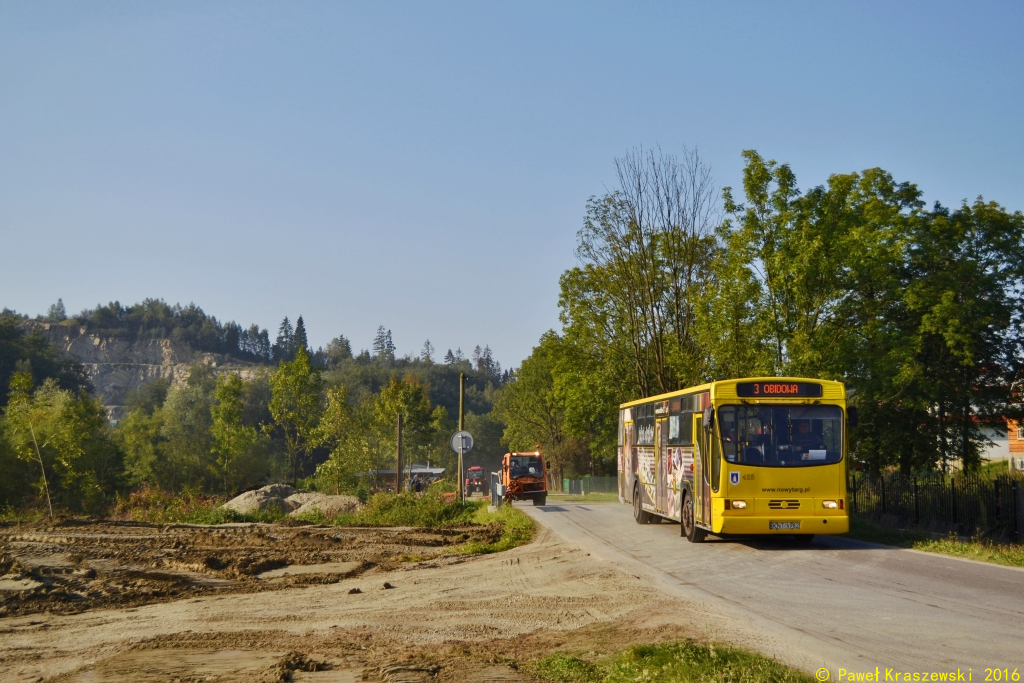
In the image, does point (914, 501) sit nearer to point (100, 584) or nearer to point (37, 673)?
point (100, 584)

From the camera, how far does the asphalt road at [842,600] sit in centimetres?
845

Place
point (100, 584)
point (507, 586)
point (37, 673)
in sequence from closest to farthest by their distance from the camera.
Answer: point (37, 673)
point (507, 586)
point (100, 584)

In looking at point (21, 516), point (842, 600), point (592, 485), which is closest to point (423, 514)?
point (21, 516)

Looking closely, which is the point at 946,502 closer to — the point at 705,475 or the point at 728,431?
the point at 705,475

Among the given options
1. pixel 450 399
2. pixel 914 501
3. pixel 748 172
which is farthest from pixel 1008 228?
pixel 450 399

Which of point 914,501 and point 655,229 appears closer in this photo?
point 914,501

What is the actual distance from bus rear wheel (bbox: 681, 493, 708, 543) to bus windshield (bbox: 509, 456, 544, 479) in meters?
22.0

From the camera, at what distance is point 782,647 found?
874 cm

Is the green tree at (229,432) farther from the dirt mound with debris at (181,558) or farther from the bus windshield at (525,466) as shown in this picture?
the dirt mound with debris at (181,558)

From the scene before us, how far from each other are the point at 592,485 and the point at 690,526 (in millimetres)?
45265

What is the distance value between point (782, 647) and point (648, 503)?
16602mm

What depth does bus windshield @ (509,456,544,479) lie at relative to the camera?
4297 cm

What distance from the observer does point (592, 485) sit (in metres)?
65.3

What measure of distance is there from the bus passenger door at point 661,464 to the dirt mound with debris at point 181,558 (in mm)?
4404
